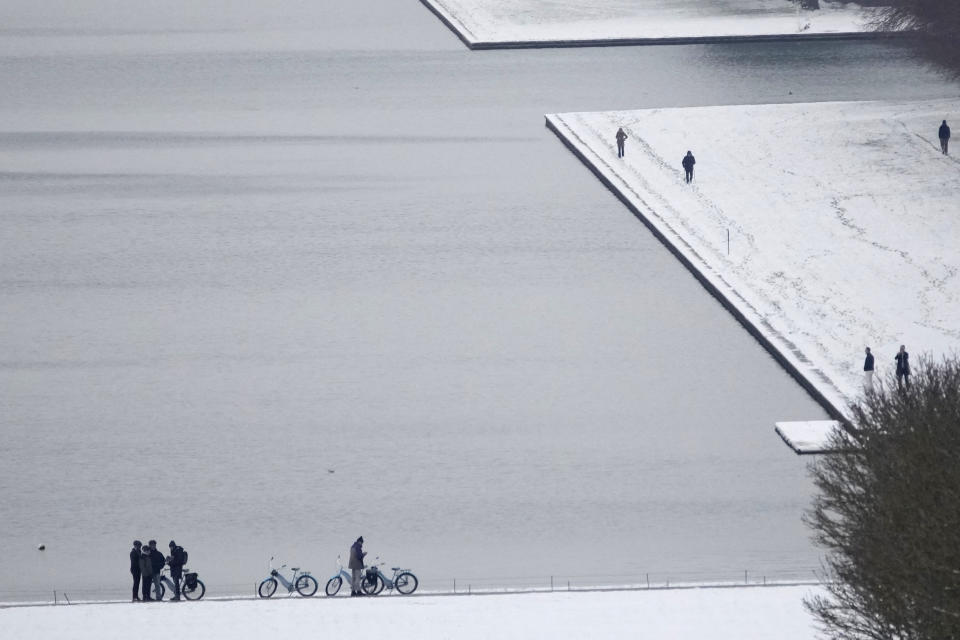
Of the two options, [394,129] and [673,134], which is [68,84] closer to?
[394,129]

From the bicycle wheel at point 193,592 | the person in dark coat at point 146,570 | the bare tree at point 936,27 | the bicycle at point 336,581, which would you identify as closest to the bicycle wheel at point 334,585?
the bicycle at point 336,581

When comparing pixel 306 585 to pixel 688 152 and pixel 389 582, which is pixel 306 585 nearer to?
pixel 389 582

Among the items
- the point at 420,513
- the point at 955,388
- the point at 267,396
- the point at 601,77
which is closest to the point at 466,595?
the point at 420,513

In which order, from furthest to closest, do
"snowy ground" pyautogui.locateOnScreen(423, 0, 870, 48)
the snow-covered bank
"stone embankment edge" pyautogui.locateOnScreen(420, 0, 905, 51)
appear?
"snowy ground" pyautogui.locateOnScreen(423, 0, 870, 48) → "stone embankment edge" pyautogui.locateOnScreen(420, 0, 905, 51) → the snow-covered bank

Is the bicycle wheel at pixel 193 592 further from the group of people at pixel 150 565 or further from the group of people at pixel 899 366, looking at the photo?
the group of people at pixel 899 366

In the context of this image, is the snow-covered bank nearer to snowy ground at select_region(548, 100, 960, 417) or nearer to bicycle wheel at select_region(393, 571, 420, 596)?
bicycle wheel at select_region(393, 571, 420, 596)

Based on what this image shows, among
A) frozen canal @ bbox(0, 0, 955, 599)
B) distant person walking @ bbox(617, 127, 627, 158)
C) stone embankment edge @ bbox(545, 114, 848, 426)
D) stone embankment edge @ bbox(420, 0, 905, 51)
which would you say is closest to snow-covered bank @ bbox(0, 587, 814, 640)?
frozen canal @ bbox(0, 0, 955, 599)

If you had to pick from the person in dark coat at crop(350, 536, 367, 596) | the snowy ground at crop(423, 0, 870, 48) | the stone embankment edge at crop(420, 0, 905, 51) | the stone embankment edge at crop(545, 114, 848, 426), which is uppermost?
the snowy ground at crop(423, 0, 870, 48)
